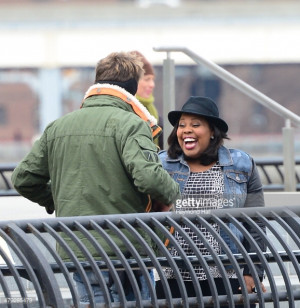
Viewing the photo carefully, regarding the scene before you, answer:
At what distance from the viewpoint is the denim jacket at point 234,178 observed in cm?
377

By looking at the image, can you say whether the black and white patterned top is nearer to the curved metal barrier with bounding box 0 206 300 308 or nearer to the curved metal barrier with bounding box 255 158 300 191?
the curved metal barrier with bounding box 0 206 300 308

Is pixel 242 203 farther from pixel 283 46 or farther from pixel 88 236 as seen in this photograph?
pixel 283 46

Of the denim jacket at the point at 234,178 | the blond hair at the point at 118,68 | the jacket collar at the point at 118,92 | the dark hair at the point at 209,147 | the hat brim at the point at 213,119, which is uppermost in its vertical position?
the blond hair at the point at 118,68

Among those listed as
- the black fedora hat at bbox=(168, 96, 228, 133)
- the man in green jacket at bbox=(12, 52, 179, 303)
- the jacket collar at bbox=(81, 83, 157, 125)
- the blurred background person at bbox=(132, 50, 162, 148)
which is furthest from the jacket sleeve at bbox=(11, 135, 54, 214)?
the blurred background person at bbox=(132, 50, 162, 148)

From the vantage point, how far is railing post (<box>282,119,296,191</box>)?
20.6ft

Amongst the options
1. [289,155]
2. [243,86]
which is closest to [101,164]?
[243,86]

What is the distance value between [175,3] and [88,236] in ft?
68.8

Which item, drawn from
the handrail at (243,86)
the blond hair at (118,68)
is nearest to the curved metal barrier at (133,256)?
the blond hair at (118,68)

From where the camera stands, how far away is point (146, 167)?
135 inches

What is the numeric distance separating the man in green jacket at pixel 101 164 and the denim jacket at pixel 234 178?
23 cm

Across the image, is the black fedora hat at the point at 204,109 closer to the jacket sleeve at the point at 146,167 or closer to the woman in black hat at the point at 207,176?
the woman in black hat at the point at 207,176

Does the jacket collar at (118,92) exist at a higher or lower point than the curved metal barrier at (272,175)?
higher

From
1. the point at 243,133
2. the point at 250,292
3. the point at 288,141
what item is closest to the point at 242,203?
the point at 250,292

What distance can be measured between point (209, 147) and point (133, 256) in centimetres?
85
